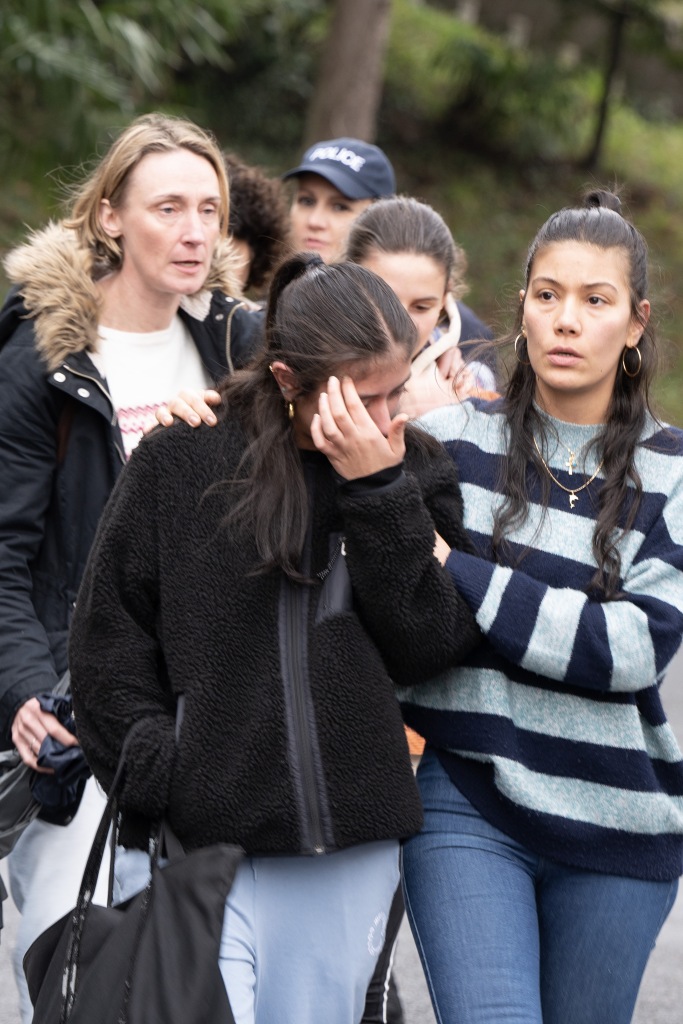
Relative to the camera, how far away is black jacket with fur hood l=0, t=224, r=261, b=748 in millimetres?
3311

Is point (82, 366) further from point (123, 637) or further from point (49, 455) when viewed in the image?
point (123, 637)

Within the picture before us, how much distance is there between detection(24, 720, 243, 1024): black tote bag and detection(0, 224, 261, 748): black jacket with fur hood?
901 mm

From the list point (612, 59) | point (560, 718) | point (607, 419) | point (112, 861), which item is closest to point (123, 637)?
point (112, 861)

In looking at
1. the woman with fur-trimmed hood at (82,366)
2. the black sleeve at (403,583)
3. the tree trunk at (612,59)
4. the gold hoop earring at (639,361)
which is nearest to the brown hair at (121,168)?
the woman with fur-trimmed hood at (82,366)

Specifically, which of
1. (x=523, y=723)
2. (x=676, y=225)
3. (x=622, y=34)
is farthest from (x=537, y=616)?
(x=676, y=225)

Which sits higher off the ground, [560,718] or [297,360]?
[297,360]

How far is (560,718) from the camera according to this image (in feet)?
8.89

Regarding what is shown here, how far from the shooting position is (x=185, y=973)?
2.31 m

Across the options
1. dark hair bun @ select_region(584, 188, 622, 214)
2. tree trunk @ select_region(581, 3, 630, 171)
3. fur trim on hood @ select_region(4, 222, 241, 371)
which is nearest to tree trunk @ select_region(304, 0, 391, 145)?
tree trunk @ select_region(581, 3, 630, 171)

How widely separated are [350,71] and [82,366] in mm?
11784

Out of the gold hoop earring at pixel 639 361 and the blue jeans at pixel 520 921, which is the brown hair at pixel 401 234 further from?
the blue jeans at pixel 520 921

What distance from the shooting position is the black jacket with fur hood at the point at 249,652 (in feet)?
8.11

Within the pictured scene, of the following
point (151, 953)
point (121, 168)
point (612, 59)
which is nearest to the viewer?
point (151, 953)

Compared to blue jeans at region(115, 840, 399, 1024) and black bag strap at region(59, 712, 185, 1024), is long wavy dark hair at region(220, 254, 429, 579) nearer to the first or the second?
black bag strap at region(59, 712, 185, 1024)
